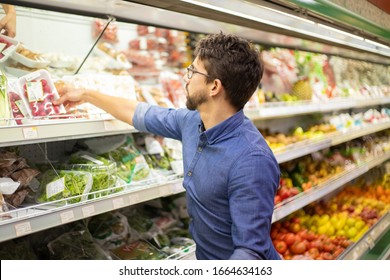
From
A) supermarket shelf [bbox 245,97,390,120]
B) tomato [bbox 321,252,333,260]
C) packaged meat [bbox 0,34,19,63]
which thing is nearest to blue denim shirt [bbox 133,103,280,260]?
packaged meat [bbox 0,34,19,63]

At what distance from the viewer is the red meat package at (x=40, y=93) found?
156 cm

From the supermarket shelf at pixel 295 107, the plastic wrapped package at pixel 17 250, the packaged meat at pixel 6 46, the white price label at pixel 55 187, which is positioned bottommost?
the plastic wrapped package at pixel 17 250

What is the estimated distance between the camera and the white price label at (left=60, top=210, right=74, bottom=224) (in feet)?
4.80

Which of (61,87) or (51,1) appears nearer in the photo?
(61,87)

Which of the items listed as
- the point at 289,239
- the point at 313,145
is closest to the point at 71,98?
the point at 313,145

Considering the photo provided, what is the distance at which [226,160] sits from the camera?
1.51 meters

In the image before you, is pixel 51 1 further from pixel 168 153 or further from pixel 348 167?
pixel 348 167

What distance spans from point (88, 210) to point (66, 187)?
0.14m

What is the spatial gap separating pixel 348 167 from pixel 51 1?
9.98 ft

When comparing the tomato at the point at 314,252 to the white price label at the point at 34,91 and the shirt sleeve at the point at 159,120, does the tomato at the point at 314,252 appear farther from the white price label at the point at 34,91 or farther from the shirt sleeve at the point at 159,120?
the white price label at the point at 34,91

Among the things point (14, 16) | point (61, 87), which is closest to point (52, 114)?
point (61, 87)

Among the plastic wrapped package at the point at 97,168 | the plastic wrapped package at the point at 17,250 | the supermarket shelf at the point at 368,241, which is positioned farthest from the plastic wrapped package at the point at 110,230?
the supermarket shelf at the point at 368,241

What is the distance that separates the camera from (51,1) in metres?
1.90

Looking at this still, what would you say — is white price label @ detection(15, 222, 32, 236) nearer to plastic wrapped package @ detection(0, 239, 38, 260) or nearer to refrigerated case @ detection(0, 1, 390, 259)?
refrigerated case @ detection(0, 1, 390, 259)
